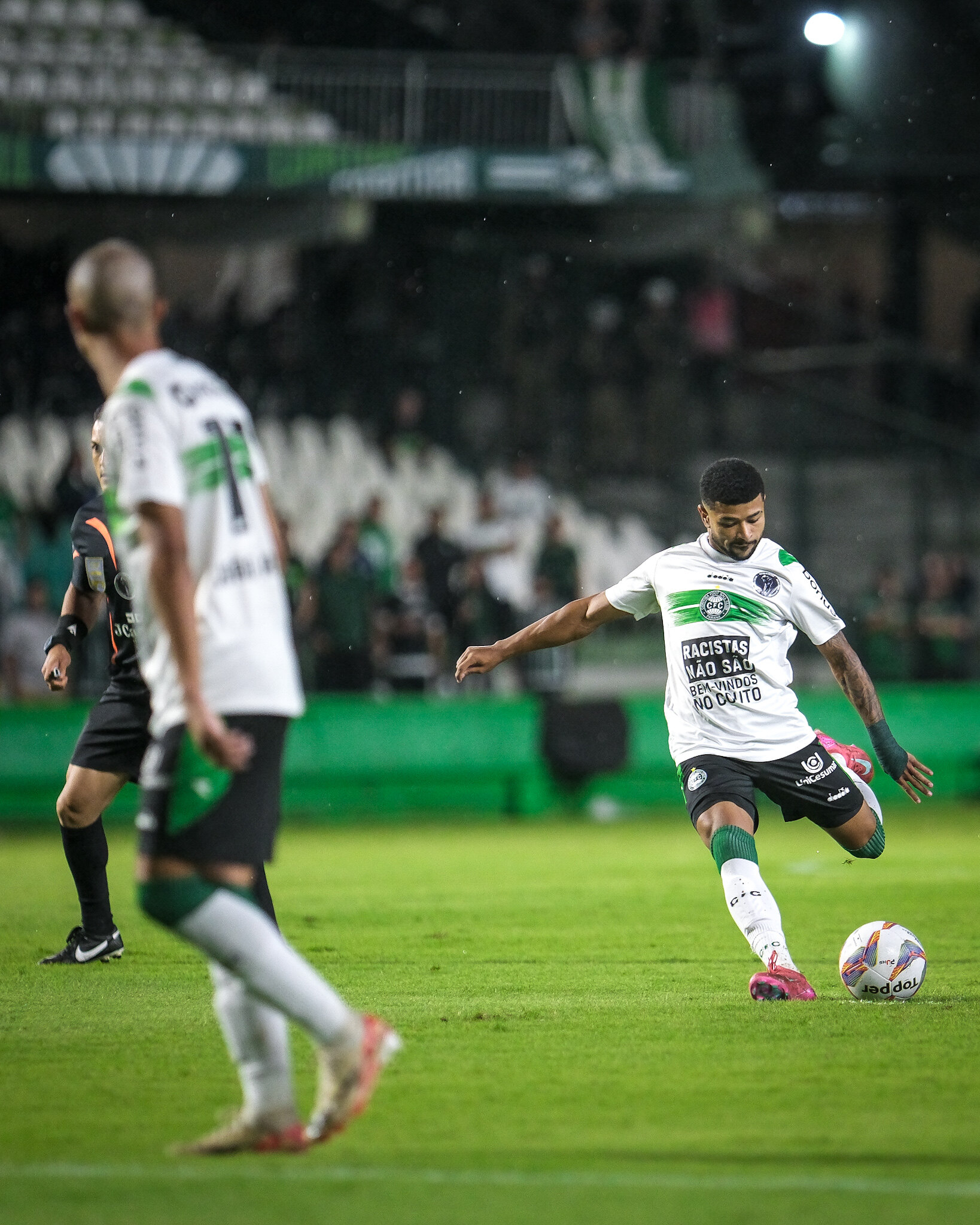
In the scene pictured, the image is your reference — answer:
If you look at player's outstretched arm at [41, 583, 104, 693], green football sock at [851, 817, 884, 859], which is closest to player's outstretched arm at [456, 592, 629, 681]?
green football sock at [851, 817, 884, 859]

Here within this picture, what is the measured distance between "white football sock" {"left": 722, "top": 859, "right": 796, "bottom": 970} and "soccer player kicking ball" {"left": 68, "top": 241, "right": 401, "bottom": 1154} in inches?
111

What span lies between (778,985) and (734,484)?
6.52ft

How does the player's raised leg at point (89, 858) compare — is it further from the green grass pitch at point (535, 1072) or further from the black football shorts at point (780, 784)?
the black football shorts at point (780, 784)

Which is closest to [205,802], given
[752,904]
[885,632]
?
[752,904]

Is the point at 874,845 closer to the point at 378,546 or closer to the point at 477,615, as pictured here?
the point at 477,615

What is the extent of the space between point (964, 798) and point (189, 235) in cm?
1291

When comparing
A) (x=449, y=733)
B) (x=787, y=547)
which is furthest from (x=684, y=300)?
(x=449, y=733)

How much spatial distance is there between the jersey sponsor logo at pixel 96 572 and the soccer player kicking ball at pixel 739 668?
A: 1897mm

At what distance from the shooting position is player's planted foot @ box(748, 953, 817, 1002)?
6.80 m

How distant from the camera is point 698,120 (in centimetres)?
2334

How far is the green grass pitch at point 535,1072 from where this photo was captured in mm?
4035

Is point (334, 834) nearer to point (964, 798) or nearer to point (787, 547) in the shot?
point (964, 798)

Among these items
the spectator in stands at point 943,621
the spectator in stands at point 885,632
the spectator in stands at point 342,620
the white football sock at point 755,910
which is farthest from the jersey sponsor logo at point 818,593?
the spectator in stands at point 943,621

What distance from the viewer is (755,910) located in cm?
691
